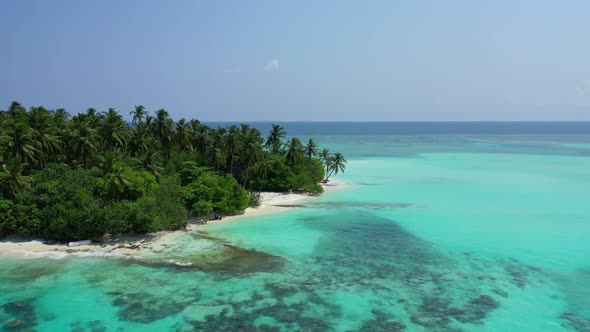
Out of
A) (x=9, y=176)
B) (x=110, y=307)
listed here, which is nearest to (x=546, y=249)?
(x=110, y=307)

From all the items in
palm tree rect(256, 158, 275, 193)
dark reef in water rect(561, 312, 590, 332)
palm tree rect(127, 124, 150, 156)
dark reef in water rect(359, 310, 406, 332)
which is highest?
palm tree rect(127, 124, 150, 156)

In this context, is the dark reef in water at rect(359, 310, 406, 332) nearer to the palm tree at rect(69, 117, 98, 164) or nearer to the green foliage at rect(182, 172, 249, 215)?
the green foliage at rect(182, 172, 249, 215)

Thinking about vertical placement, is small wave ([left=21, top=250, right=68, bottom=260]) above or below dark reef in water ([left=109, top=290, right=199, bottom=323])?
above

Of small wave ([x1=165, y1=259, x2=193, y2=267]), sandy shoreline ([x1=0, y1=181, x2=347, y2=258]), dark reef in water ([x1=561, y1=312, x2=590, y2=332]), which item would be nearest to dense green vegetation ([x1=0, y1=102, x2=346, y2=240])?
sandy shoreline ([x1=0, y1=181, x2=347, y2=258])

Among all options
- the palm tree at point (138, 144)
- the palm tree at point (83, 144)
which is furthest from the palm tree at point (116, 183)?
the palm tree at point (138, 144)

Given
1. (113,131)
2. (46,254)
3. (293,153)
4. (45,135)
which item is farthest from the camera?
(293,153)

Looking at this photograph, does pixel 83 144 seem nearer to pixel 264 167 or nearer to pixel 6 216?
pixel 6 216

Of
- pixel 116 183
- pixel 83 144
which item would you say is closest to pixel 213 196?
pixel 116 183
